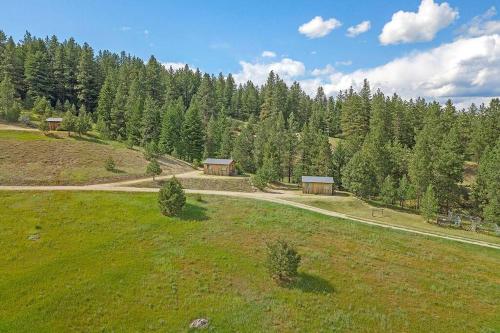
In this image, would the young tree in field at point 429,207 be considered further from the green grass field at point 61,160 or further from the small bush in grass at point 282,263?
the green grass field at point 61,160

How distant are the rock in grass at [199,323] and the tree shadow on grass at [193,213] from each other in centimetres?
1701

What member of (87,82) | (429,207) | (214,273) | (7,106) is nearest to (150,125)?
(7,106)

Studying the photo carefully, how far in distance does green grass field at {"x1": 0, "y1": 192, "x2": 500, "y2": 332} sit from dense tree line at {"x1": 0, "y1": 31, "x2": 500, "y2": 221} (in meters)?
21.0

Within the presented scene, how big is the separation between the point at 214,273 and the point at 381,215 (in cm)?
3180

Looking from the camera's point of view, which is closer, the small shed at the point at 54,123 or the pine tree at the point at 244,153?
the small shed at the point at 54,123

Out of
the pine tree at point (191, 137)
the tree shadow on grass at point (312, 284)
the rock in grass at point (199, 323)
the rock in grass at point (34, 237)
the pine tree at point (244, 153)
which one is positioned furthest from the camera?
the pine tree at point (191, 137)

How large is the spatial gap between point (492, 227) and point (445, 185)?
40.2ft

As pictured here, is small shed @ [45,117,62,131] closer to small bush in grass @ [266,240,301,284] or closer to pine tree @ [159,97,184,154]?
pine tree @ [159,97,184,154]

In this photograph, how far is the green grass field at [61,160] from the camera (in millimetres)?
50219

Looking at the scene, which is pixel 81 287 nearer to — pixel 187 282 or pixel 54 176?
pixel 187 282

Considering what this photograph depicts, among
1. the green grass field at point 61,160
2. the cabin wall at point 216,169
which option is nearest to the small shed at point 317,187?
the cabin wall at point 216,169

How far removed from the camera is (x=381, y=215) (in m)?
53.2

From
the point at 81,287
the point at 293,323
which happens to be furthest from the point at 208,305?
the point at 81,287

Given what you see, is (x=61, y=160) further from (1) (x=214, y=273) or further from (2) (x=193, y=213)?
(1) (x=214, y=273)
